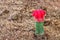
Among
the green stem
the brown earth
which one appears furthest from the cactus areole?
the brown earth

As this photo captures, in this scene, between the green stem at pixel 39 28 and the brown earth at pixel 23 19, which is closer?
the green stem at pixel 39 28

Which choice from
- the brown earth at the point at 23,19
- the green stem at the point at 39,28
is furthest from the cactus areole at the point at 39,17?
the brown earth at the point at 23,19

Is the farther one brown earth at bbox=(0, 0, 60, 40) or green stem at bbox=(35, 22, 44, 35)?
brown earth at bbox=(0, 0, 60, 40)

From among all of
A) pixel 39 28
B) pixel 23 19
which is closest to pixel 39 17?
pixel 39 28

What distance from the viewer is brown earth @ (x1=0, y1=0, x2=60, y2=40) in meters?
1.65

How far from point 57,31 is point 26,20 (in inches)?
11.6

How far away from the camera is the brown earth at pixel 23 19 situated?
1.65m

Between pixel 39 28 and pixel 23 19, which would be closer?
pixel 39 28

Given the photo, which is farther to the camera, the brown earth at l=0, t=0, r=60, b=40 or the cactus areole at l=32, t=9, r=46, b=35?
the brown earth at l=0, t=0, r=60, b=40

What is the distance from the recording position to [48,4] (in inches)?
78.2

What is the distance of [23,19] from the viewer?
1.80m

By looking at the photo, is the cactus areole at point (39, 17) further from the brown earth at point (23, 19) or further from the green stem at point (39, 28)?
the brown earth at point (23, 19)

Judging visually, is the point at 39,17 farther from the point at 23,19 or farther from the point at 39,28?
the point at 23,19

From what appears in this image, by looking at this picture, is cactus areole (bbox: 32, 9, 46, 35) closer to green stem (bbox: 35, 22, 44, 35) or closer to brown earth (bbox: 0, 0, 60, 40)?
green stem (bbox: 35, 22, 44, 35)
